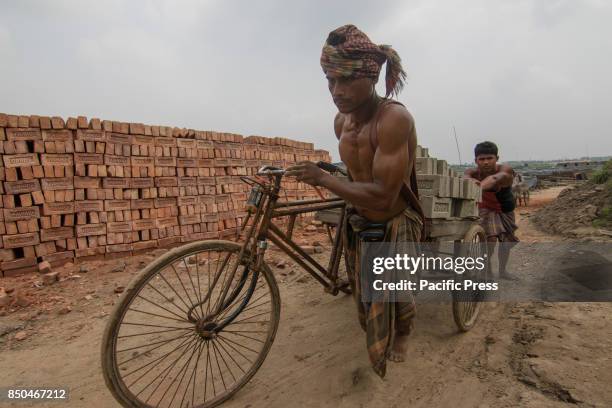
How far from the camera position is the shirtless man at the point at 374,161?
191cm

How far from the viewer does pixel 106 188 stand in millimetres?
5520

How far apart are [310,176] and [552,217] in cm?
979

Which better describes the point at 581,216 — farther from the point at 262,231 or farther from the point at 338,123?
the point at 262,231

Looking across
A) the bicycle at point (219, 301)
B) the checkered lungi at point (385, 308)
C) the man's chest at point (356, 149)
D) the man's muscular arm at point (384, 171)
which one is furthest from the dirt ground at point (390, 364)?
the man's chest at point (356, 149)

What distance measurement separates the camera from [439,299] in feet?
11.9

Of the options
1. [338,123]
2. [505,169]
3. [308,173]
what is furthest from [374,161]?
[505,169]

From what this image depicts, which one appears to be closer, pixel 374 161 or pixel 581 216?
pixel 374 161

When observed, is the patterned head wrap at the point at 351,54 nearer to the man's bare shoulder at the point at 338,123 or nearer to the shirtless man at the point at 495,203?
the man's bare shoulder at the point at 338,123

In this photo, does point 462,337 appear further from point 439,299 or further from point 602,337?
point 602,337

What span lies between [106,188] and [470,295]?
528 centimetres

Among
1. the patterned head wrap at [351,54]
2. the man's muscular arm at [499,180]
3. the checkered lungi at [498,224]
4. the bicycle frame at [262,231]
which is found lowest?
the checkered lungi at [498,224]

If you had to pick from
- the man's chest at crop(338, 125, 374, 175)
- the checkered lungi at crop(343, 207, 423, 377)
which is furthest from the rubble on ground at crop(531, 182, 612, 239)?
the man's chest at crop(338, 125, 374, 175)

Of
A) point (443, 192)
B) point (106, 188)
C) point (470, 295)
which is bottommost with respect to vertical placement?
point (470, 295)

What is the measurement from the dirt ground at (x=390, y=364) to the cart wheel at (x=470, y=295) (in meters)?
0.12
